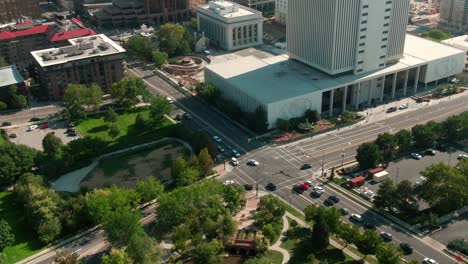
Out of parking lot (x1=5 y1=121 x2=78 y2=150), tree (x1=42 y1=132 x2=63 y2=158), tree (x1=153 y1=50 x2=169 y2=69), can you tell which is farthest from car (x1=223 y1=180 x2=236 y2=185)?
tree (x1=153 y1=50 x2=169 y2=69)

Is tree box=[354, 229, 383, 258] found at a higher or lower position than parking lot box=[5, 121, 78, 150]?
higher

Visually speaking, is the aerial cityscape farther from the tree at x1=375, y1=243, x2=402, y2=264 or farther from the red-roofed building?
the red-roofed building

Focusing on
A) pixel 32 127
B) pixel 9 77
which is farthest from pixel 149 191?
pixel 9 77

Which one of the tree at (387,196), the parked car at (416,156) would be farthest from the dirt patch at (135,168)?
the parked car at (416,156)

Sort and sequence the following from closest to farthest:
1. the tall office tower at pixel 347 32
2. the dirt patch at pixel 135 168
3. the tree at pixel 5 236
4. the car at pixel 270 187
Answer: the tree at pixel 5 236 < the car at pixel 270 187 < the dirt patch at pixel 135 168 < the tall office tower at pixel 347 32

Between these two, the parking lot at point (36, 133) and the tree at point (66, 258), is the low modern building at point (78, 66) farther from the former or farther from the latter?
the tree at point (66, 258)

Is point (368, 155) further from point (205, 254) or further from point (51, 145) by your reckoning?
point (51, 145)
